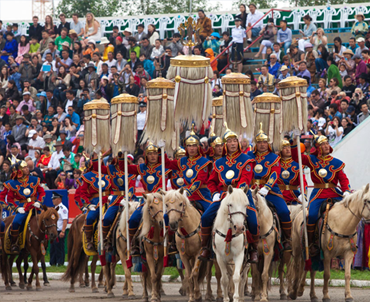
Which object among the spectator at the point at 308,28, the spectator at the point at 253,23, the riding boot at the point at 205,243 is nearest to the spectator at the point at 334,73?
the spectator at the point at 308,28

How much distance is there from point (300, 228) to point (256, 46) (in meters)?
13.6

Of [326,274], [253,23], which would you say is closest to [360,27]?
[253,23]

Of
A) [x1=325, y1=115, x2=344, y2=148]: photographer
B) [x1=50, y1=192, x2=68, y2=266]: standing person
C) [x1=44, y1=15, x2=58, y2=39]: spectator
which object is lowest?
[x1=50, y1=192, x2=68, y2=266]: standing person

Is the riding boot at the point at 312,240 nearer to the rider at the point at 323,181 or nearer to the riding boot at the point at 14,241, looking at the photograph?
the rider at the point at 323,181

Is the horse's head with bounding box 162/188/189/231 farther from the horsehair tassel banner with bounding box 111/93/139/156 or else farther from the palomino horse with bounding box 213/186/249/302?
the horsehair tassel banner with bounding box 111/93/139/156

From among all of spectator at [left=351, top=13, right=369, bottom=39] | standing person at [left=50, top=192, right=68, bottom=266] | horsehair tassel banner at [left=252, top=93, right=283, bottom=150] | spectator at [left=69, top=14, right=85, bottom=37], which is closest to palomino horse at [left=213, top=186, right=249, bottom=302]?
horsehair tassel banner at [left=252, top=93, right=283, bottom=150]

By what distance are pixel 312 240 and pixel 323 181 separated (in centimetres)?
101

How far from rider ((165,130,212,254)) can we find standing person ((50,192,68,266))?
6.22 meters

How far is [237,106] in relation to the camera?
13.0 metres

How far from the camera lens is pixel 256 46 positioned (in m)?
26.0

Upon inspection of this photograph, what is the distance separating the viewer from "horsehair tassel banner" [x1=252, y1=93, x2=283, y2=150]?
14109 mm

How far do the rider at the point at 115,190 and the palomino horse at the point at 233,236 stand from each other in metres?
3.25

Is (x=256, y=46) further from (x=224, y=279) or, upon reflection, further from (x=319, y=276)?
(x=224, y=279)

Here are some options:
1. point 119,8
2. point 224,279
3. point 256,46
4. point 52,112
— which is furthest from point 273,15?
point 119,8
